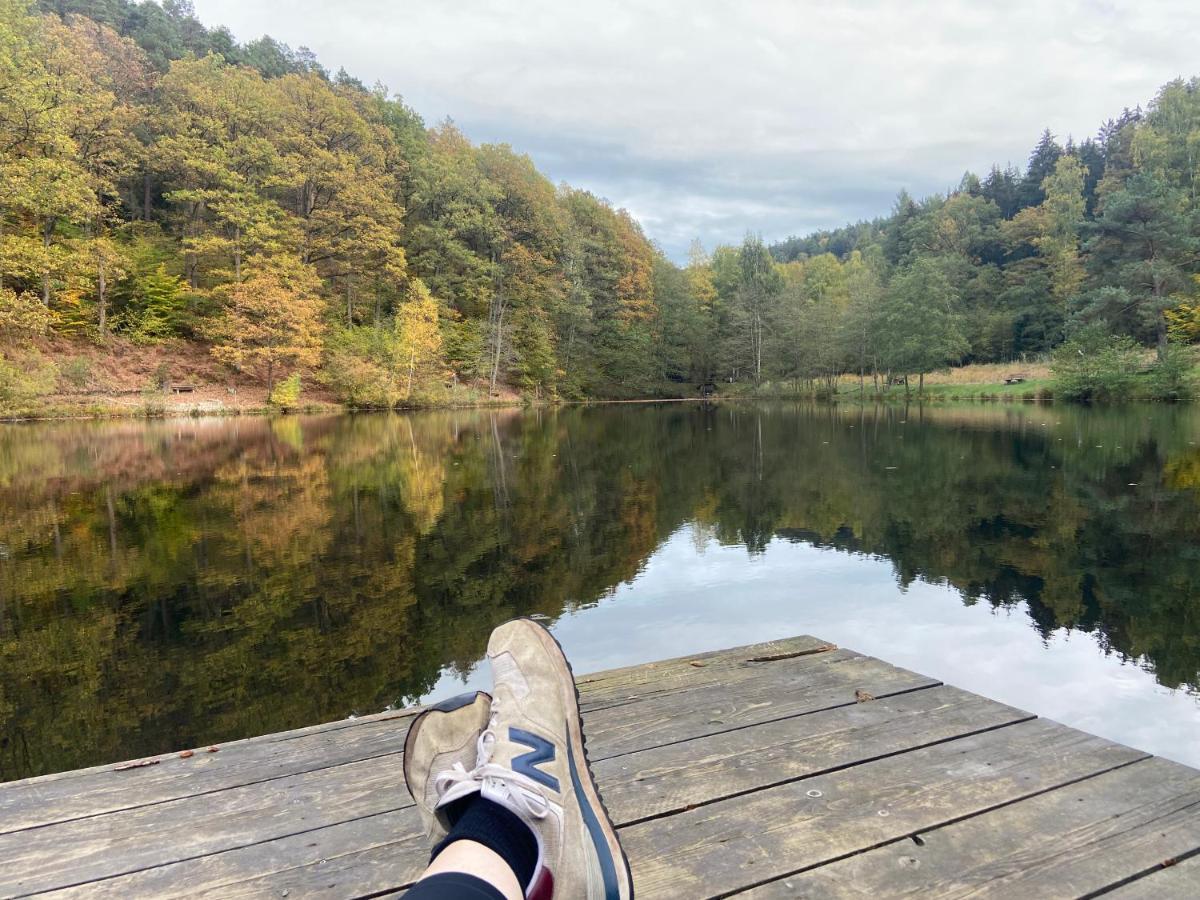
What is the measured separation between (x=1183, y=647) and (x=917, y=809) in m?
3.41

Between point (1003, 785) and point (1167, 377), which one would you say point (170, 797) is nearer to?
point (1003, 785)

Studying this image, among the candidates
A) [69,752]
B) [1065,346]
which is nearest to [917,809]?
[69,752]

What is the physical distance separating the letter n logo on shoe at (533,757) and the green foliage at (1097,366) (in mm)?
31570

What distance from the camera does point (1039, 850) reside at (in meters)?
1.41

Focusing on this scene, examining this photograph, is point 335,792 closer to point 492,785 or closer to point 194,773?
point 194,773

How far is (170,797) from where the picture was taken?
5.55 feet

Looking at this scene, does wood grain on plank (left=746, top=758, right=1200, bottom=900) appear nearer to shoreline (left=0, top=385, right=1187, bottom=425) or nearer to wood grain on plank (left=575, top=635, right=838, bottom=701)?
wood grain on plank (left=575, top=635, right=838, bottom=701)

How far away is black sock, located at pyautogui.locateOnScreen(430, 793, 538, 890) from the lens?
4.01ft

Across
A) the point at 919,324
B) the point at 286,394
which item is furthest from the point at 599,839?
the point at 919,324

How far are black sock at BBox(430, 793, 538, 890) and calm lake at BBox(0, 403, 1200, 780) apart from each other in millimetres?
1994

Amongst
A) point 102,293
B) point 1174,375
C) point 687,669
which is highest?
point 102,293

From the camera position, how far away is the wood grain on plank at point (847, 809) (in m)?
1.38

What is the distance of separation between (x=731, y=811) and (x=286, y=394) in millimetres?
27985

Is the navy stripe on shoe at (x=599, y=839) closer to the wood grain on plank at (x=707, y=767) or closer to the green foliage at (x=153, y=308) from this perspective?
the wood grain on plank at (x=707, y=767)
